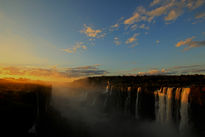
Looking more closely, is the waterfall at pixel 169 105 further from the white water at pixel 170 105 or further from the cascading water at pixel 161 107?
the cascading water at pixel 161 107

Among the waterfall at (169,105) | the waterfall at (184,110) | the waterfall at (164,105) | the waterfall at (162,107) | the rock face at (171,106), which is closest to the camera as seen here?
the rock face at (171,106)

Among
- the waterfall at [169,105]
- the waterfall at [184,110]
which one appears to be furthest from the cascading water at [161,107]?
the waterfall at [184,110]

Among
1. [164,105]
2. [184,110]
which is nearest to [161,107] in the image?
[164,105]

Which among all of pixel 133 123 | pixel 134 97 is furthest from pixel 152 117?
pixel 134 97

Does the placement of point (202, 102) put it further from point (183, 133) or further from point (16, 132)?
point (16, 132)

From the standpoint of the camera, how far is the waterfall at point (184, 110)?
838 inches

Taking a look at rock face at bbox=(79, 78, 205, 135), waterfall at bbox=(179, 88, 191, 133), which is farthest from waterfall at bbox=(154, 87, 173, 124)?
waterfall at bbox=(179, 88, 191, 133)

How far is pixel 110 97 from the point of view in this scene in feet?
179

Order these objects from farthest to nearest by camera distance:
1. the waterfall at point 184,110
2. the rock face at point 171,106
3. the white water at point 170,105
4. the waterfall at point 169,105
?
the waterfall at point 169,105 < the white water at point 170,105 < the waterfall at point 184,110 < the rock face at point 171,106

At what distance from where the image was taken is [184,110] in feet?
70.9

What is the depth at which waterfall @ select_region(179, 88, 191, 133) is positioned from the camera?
69.8 ft

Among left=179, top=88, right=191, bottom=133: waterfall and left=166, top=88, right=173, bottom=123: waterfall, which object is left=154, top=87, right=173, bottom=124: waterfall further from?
left=179, top=88, right=191, bottom=133: waterfall

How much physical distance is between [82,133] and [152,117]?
17.3 m

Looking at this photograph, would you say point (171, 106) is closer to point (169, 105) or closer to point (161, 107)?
point (169, 105)
